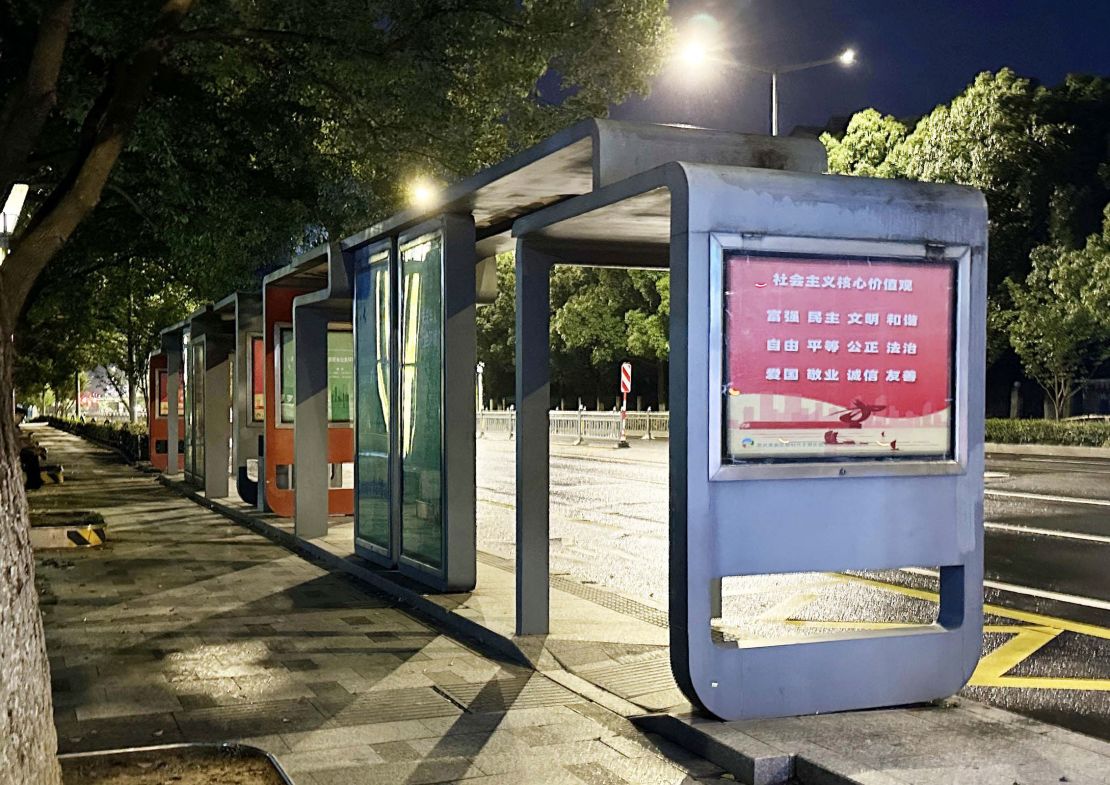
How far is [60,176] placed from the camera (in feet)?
53.0

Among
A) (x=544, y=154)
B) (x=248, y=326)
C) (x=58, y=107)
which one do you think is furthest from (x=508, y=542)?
(x=544, y=154)

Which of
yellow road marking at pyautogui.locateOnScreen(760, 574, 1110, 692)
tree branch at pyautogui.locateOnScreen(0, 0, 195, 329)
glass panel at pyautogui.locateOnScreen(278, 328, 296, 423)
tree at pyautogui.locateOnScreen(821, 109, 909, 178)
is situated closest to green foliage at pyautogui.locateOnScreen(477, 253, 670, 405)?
tree at pyautogui.locateOnScreen(821, 109, 909, 178)

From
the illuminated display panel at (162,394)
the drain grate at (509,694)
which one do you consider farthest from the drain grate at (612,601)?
the illuminated display panel at (162,394)

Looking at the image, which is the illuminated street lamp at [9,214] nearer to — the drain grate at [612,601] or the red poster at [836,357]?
the drain grate at [612,601]

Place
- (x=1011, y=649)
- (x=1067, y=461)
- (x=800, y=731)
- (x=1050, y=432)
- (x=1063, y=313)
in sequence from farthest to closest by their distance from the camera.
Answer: (x=1063, y=313) < (x=1050, y=432) < (x=1067, y=461) < (x=1011, y=649) < (x=800, y=731)

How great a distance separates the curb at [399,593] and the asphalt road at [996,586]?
4.90 ft

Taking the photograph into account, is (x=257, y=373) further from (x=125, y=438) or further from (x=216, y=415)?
(x=125, y=438)

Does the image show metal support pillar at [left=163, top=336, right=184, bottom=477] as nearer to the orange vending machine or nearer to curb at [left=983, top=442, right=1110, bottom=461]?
the orange vending machine

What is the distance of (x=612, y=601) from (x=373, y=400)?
3.04 meters

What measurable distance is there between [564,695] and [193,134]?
8.62m

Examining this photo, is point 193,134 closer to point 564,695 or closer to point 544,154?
point 544,154

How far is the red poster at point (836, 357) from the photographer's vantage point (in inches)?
230

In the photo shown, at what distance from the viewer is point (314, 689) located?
22.1 feet

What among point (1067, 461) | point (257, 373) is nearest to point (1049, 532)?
point (257, 373)
